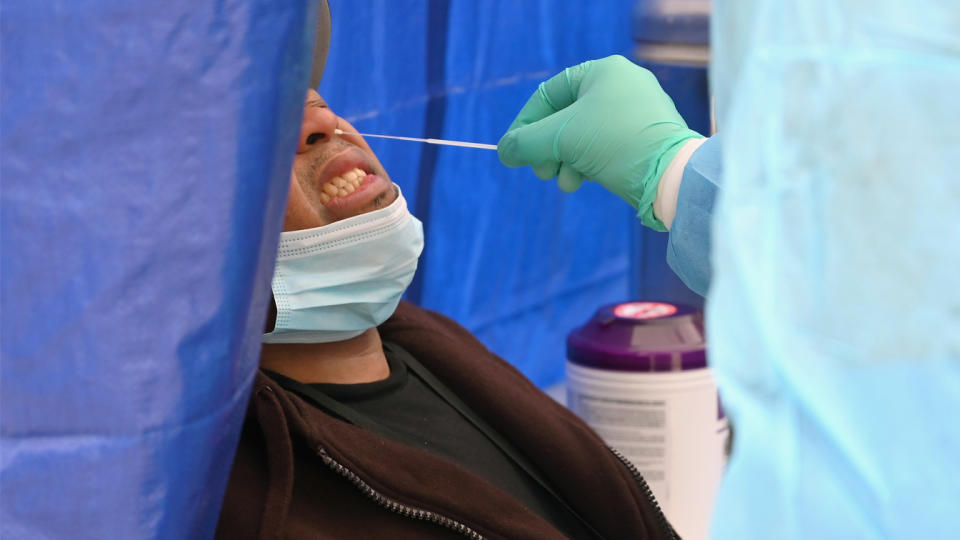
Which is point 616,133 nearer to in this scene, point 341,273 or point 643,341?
point 341,273

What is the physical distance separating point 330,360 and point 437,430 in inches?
6.9

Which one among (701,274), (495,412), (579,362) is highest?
(701,274)

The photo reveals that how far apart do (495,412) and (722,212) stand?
107cm

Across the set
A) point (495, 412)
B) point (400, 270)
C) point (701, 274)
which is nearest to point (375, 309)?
point (400, 270)

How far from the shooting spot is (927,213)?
0.45 m

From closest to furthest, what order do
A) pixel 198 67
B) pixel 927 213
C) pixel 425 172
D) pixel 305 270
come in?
pixel 927 213, pixel 198 67, pixel 305 270, pixel 425 172

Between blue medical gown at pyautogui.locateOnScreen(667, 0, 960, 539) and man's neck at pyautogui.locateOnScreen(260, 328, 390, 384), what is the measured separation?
3.33 feet

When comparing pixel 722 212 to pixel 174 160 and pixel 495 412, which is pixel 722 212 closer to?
pixel 174 160

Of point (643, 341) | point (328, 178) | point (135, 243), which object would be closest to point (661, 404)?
point (643, 341)

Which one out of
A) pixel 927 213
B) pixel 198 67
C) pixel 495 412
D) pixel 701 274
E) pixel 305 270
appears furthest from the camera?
pixel 495 412

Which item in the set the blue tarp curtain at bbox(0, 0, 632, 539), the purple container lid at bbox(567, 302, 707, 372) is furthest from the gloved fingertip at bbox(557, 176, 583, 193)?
the purple container lid at bbox(567, 302, 707, 372)

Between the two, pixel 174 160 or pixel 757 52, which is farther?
pixel 174 160

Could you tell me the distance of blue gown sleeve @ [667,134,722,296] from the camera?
96 centimetres

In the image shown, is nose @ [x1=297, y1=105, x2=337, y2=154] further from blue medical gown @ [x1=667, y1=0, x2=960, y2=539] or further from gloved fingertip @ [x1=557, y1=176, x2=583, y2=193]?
blue medical gown @ [x1=667, y1=0, x2=960, y2=539]
